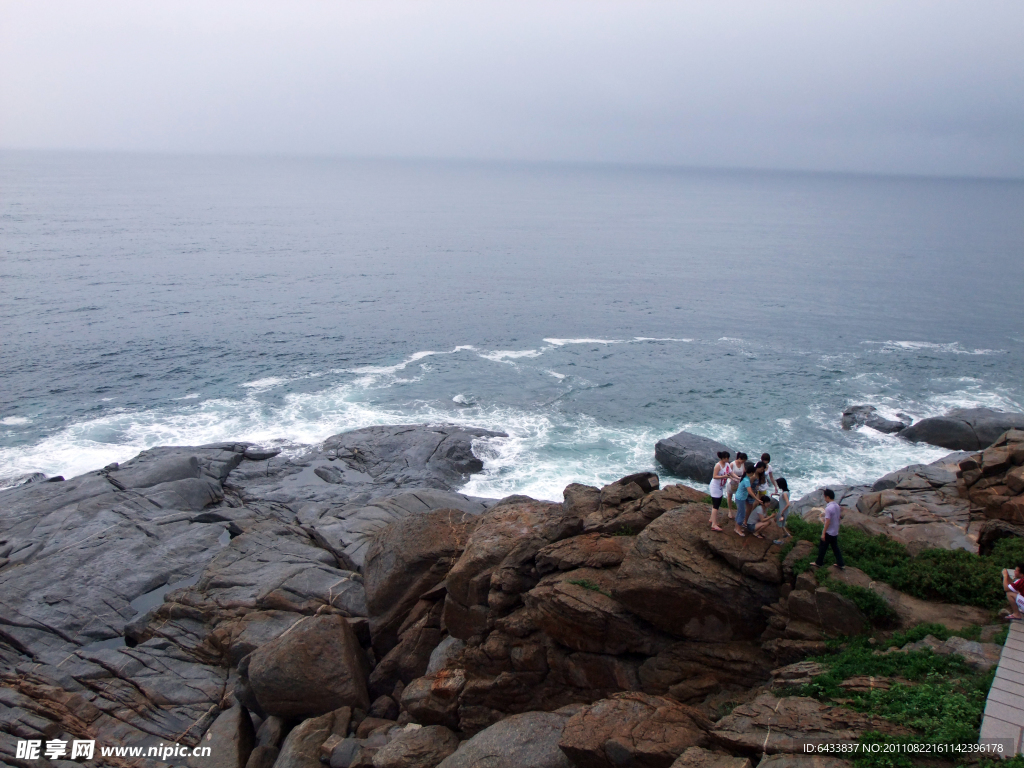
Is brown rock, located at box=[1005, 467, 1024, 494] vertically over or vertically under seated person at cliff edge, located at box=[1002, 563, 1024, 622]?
under

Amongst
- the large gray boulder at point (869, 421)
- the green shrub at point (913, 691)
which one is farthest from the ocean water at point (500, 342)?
the green shrub at point (913, 691)

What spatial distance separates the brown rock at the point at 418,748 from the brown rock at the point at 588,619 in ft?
15.3

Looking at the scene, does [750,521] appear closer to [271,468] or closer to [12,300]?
[271,468]

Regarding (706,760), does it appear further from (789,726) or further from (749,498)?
(749,498)

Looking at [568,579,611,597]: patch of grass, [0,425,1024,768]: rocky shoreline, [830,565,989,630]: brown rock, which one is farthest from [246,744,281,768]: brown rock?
[830,565,989,630]: brown rock

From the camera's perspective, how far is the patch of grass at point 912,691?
589 inches

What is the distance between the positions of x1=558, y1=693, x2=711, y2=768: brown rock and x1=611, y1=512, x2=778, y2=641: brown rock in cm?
265

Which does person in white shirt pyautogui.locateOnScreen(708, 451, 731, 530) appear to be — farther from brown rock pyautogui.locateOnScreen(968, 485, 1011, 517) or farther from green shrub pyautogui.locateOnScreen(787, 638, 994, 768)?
brown rock pyautogui.locateOnScreen(968, 485, 1011, 517)

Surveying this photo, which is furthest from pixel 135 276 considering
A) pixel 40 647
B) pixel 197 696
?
pixel 197 696

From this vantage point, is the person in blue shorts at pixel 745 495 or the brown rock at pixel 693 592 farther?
the person in blue shorts at pixel 745 495

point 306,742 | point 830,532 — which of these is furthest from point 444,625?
point 830,532

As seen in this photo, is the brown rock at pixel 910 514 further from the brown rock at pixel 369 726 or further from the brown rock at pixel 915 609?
the brown rock at pixel 369 726

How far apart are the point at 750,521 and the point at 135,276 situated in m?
96.8

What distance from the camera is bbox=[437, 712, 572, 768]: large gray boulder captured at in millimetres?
19156
